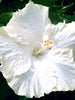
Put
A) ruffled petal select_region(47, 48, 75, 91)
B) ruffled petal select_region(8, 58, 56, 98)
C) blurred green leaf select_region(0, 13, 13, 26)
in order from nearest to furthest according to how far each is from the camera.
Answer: ruffled petal select_region(8, 58, 56, 98)
ruffled petal select_region(47, 48, 75, 91)
blurred green leaf select_region(0, 13, 13, 26)

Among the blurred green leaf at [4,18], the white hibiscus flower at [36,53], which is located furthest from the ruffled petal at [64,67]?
the blurred green leaf at [4,18]

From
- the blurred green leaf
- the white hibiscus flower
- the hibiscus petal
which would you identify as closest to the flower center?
the white hibiscus flower

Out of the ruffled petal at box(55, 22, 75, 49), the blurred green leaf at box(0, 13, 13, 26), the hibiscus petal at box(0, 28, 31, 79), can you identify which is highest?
the blurred green leaf at box(0, 13, 13, 26)

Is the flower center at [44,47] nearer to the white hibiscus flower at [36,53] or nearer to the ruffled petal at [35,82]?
the white hibiscus flower at [36,53]

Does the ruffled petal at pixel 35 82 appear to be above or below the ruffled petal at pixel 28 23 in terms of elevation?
below

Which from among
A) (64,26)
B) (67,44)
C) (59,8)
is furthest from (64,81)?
(59,8)

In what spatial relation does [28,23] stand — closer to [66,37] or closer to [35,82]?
[66,37]

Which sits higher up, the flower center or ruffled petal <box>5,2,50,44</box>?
ruffled petal <box>5,2,50,44</box>

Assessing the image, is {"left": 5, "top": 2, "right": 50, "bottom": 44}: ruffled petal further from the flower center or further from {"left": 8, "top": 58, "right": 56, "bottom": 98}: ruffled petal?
{"left": 8, "top": 58, "right": 56, "bottom": 98}: ruffled petal
